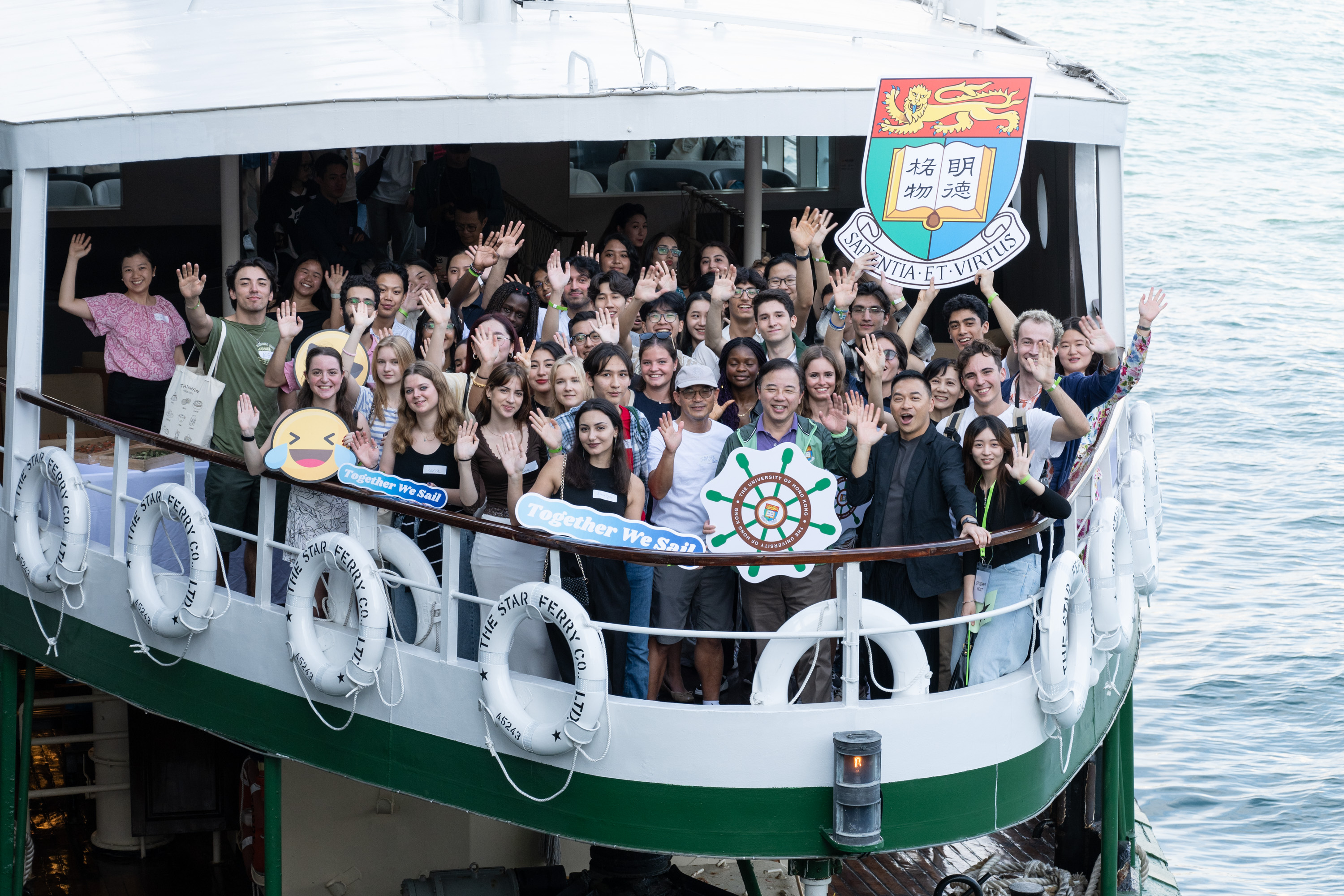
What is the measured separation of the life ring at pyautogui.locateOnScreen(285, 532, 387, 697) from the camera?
610 centimetres

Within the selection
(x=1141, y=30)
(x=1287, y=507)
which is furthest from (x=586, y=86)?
(x=1141, y=30)

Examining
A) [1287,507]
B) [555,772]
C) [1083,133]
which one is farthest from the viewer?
[1287,507]

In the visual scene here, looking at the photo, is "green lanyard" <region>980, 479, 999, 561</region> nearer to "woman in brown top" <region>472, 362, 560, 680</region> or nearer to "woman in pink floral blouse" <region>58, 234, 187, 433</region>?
"woman in brown top" <region>472, 362, 560, 680</region>

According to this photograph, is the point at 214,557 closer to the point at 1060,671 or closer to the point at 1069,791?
the point at 1060,671

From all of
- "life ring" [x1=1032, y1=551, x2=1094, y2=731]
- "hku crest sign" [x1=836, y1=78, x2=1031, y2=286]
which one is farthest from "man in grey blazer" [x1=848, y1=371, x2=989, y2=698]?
"hku crest sign" [x1=836, y1=78, x2=1031, y2=286]

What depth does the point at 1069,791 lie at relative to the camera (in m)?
10.6

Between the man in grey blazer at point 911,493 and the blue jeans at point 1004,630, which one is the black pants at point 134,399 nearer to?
the man in grey blazer at point 911,493

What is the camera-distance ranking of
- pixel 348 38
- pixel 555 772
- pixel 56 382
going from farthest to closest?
1. pixel 56 382
2. pixel 348 38
3. pixel 555 772

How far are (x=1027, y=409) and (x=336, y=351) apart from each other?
9.65ft

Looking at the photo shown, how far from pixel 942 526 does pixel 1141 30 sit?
42.3 m

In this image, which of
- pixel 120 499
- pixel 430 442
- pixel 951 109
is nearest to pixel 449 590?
pixel 430 442

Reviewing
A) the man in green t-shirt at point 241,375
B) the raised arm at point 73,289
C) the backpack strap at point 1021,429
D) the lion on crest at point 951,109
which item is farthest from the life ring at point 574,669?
the raised arm at point 73,289

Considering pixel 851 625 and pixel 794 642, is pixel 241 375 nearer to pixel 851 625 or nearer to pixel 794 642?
pixel 794 642

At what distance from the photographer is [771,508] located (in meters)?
5.69
